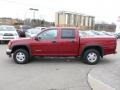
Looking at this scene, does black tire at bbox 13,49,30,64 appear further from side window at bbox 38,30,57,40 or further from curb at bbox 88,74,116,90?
curb at bbox 88,74,116,90

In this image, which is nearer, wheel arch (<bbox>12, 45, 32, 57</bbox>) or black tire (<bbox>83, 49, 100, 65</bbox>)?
wheel arch (<bbox>12, 45, 32, 57</bbox>)

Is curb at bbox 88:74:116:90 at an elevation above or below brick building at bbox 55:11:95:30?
below

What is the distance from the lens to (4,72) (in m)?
8.91

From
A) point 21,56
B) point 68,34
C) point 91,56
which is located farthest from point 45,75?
point 91,56

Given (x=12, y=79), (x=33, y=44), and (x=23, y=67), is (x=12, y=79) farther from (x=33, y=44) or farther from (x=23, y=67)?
(x=33, y=44)

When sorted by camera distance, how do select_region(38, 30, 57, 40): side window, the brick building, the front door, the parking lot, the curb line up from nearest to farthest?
1. the curb
2. the parking lot
3. the front door
4. select_region(38, 30, 57, 40): side window
5. the brick building

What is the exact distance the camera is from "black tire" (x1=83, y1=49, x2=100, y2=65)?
11.1 m

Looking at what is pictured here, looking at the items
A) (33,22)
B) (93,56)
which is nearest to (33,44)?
(93,56)

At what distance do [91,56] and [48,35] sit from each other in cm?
221

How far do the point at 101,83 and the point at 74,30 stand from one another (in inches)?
170

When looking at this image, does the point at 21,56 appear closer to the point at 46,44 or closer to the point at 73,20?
the point at 46,44

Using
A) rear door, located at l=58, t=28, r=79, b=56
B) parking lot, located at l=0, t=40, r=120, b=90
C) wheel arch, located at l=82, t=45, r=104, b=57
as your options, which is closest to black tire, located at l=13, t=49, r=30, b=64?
parking lot, located at l=0, t=40, r=120, b=90

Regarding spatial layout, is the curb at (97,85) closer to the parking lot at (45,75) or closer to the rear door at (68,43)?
Result: the parking lot at (45,75)

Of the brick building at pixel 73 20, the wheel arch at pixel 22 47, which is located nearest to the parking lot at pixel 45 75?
the wheel arch at pixel 22 47
